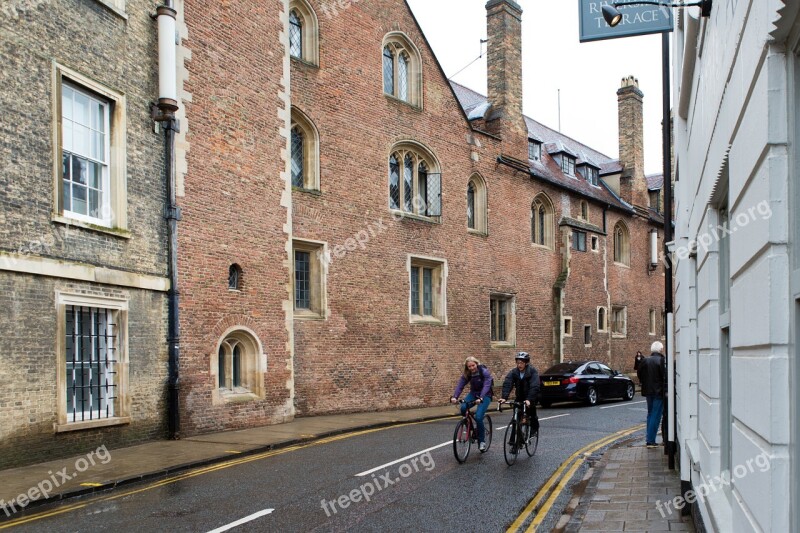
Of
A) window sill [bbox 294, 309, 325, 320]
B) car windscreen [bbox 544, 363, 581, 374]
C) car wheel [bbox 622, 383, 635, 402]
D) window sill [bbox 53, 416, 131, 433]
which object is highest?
window sill [bbox 294, 309, 325, 320]

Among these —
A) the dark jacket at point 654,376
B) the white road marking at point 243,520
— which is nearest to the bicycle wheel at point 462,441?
the dark jacket at point 654,376

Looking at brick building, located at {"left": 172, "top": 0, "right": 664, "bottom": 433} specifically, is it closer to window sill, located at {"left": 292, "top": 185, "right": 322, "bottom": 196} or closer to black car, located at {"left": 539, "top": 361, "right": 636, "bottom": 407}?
window sill, located at {"left": 292, "top": 185, "right": 322, "bottom": 196}

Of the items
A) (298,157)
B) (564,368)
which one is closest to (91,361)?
(298,157)

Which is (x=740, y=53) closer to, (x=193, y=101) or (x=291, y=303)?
(x=193, y=101)

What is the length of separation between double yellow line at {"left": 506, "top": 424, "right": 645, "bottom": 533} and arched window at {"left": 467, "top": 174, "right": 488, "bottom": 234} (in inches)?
495

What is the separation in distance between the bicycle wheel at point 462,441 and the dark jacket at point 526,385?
0.81 m

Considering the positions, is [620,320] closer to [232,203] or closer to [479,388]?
[232,203]

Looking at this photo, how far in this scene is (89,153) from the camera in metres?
13.2

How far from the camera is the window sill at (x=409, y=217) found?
22781 mm

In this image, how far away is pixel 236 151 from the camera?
16.3 metres

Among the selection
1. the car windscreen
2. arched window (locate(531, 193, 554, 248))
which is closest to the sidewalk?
the car windscreen

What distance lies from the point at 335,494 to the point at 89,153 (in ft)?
25.2

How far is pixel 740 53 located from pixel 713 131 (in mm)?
1722

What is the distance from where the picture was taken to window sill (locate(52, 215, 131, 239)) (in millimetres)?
12188
